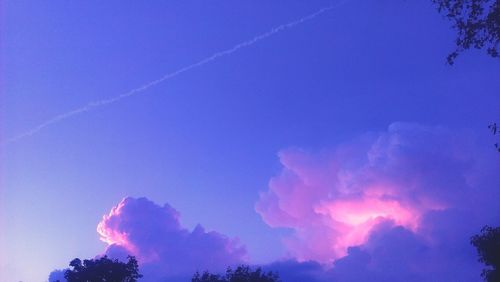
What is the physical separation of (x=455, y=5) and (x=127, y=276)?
81.0 meters

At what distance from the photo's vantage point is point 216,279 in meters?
84.2

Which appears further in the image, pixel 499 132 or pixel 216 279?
pixel 216 279

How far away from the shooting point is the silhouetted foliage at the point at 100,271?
3198 inches

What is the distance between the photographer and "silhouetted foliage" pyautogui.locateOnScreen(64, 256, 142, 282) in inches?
3198

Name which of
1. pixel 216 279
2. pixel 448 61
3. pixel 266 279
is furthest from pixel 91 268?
pixel 448 61

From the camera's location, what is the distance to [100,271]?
82375mm

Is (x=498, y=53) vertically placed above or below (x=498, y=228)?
below

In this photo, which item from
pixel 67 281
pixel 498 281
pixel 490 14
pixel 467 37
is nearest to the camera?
pixel 490 14

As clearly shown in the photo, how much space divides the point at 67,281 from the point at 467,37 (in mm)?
81968

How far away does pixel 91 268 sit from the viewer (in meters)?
82.3

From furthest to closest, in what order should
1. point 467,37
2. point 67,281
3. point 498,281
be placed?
point 67,281
point 498,281
point 467,37

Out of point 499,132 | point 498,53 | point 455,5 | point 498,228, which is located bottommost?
point 499,132

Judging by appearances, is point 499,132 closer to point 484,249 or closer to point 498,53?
point 498,53

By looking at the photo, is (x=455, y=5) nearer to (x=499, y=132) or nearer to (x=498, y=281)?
(x=499, y=132)
